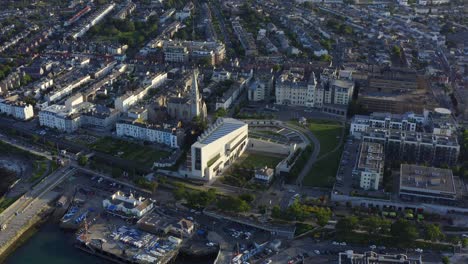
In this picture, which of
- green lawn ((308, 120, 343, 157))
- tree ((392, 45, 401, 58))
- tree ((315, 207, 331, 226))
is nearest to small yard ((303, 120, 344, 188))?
green lawn ((308, 120, 343, 157))

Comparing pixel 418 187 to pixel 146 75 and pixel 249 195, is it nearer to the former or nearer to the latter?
pixel 249 195

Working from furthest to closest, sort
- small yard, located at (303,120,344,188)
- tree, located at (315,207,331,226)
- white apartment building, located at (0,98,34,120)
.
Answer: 1. white apartment building, located at (0,98,34,120)
2. small yard, located at (303,120,344,188)
3. tree, located at (315,207,331,226)

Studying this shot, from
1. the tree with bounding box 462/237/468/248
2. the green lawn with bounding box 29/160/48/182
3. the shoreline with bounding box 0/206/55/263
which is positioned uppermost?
the tree with bounding box 462/237/468/248

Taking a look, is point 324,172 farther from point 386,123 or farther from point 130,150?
point 130,150

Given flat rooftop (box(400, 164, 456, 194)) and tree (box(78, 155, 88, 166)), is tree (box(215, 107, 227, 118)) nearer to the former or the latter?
tree (box(78, 155, 88, 166))

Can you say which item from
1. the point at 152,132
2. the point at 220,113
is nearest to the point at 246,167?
the point at 152,132

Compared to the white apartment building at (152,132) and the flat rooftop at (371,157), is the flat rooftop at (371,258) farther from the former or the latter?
the white apartment building at (152,132)
